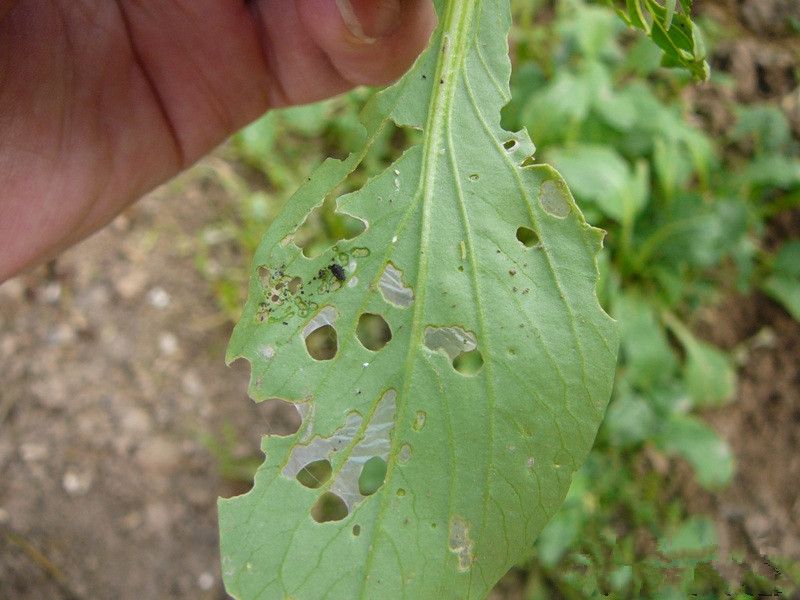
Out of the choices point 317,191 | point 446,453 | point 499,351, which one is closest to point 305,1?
point 317,191

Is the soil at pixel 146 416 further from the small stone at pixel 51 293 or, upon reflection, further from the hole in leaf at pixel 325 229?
the hole in leaf at pixel 325 229

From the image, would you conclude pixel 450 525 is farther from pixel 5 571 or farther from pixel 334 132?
pixel 334 132

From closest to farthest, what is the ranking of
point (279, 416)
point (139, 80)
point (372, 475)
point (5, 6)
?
point (5, 6) < point (139, 80) < point (372, 475) < point (279, 416)

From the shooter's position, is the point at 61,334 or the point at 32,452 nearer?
the point at 32,452

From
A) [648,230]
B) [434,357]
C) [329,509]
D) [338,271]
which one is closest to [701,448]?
[648,230]

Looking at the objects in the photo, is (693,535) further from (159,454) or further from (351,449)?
(159,454)

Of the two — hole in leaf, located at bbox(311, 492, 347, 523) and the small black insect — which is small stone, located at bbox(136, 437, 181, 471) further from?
the small black insect

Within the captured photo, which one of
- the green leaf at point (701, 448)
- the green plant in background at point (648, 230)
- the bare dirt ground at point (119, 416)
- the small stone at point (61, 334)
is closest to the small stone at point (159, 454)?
the bare dirt ground at point (119, 416)
